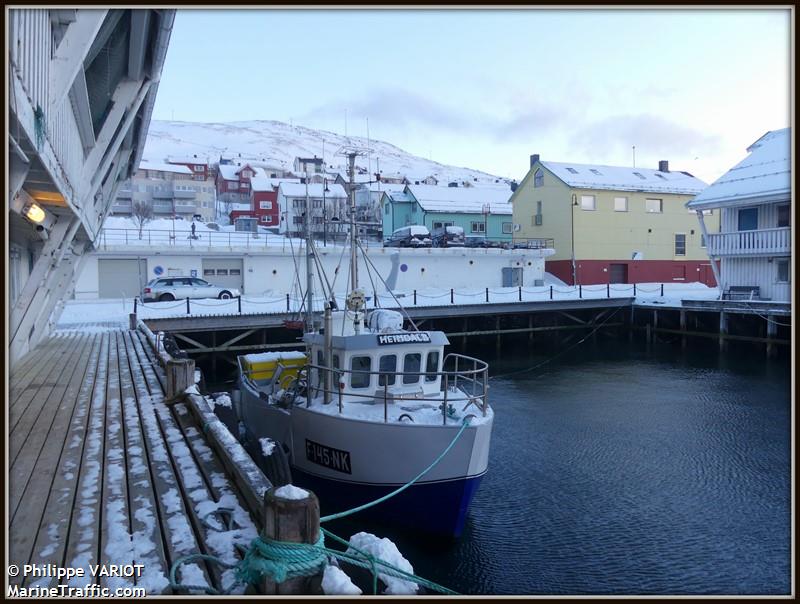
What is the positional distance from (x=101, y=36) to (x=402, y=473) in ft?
28.4

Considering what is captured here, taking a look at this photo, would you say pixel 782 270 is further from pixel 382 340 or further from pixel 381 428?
pixel 381 428

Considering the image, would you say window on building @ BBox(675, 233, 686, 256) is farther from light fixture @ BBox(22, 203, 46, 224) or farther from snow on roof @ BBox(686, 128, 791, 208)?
light fixture @ BBox(22, 203, 46, 224)

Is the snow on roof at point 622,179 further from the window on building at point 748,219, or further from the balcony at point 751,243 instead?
the window on building at point 748,219

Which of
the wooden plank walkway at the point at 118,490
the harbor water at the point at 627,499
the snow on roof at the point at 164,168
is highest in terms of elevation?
the snow on roof at the point at 164,168

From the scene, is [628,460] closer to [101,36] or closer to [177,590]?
[177,590]

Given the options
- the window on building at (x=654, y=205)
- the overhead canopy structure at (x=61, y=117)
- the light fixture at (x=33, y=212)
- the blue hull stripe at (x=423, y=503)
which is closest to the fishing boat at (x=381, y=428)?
the blue hull stripe at (x=423, y=503)

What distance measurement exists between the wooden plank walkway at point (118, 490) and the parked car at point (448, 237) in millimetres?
34726

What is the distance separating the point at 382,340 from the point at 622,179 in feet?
132

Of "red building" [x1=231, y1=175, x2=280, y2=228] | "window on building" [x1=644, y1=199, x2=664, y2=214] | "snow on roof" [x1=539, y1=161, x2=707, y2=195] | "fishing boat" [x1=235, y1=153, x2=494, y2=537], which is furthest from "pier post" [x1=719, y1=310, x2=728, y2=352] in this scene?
"red building" [x1=231, y1=175, x2=280, y2=228]

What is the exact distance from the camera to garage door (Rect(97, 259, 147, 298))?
34312 mm

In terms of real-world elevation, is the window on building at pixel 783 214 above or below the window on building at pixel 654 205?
below

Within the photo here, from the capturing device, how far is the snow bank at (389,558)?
4363 mm

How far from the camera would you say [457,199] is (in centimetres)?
5497

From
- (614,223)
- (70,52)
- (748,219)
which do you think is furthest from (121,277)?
(614,223)
